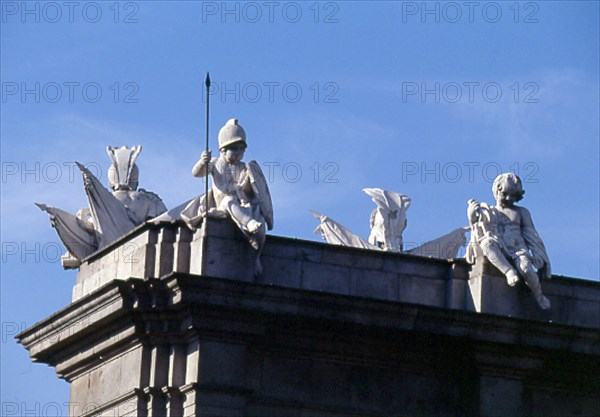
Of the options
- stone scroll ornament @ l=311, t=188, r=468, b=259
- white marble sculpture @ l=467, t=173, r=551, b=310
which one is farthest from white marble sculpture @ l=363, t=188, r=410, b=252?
white marble sculpture @ l=467, t=173, r=551, b=310

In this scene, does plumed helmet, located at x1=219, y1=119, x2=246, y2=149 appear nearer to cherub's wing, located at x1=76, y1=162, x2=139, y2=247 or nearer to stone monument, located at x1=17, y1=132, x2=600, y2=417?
stone monument, located at x1=17, y1=132, x2=600, y2=417

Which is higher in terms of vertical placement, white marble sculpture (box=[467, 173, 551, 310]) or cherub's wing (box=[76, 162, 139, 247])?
cherub's wing (box=[76, 162, 139, 247])

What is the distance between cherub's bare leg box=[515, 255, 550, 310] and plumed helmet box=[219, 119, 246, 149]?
5.57 meters

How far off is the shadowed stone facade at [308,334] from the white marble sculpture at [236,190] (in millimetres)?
279

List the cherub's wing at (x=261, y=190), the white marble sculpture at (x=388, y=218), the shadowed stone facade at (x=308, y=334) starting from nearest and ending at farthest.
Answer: the shadowed stone facade at (x=308, y=334) → the cherub's wing at (x=261, y=190) → the white marble sculpture at (x=388, y=218)

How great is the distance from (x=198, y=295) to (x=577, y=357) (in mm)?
7661

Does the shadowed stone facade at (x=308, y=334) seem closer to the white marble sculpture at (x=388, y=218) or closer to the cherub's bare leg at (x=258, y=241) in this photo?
the cherub's bare leg at (x=258, y=241)

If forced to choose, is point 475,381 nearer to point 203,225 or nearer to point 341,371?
point 341,371

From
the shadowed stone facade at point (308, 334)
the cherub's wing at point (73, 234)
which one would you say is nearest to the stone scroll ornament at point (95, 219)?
the cherub's wing at point (73, 234)

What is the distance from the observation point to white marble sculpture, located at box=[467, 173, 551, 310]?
4631 centimetres

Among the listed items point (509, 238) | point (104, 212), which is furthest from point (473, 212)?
point (104, 212)

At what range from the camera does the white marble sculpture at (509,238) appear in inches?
1823

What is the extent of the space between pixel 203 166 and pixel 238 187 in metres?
0.86

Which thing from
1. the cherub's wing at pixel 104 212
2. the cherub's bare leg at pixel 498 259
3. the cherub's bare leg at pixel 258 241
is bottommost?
the cherub's bare leg at pixel 258 241
